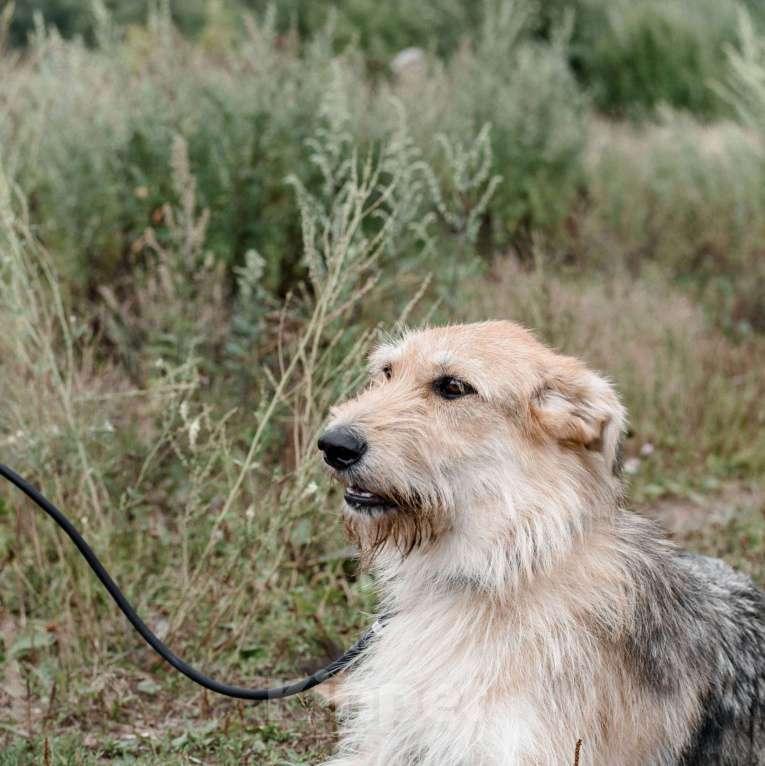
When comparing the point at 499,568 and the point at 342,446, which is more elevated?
the point at 342,446

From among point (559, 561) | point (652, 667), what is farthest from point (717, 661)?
point (559, 561)

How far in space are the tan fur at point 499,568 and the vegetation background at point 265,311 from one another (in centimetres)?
94

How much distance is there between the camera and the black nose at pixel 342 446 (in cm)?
319

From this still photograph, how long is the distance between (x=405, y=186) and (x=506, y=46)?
6477 millimetres

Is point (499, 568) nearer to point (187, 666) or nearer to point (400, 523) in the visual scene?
point (400, 523)

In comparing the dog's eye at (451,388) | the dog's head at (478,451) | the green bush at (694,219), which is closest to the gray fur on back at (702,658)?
the dog's head at (478,451)

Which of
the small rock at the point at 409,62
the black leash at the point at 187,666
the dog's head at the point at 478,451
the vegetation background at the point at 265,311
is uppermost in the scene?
the dog's head at the point at 478,451

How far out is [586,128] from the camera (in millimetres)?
11539

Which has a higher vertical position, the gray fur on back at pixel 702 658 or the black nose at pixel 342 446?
the black nose at pixel 342 446

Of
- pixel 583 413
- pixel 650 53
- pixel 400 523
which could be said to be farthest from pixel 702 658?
pixel 650 53

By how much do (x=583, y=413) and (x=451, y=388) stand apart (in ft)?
1.37

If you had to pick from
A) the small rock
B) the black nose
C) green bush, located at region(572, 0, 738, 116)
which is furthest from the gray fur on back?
green bush, located at region(572, 0, 738, 116)

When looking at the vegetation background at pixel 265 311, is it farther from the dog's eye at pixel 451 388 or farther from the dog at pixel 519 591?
the dog's eye at pixel 451 388

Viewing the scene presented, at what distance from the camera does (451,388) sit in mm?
3482
